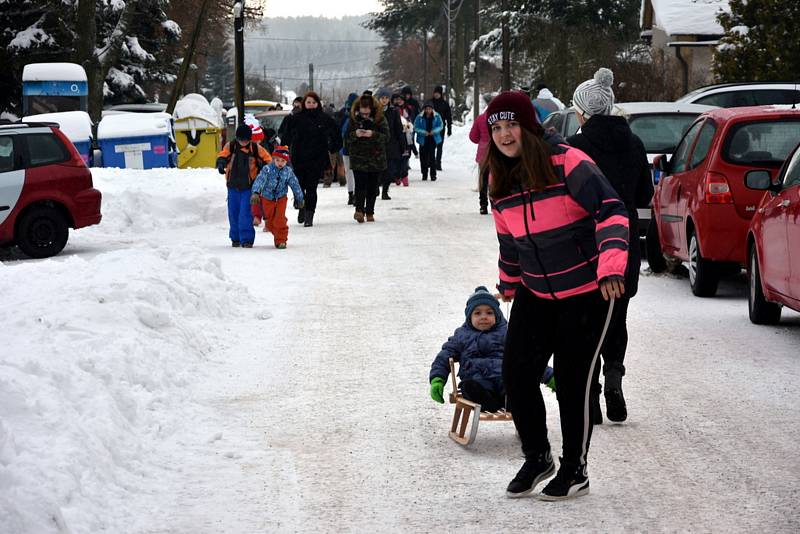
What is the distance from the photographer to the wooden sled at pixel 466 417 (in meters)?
6.60

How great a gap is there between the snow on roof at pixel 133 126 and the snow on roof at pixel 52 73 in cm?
401

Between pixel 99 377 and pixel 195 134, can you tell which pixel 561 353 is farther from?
pixel 195 134

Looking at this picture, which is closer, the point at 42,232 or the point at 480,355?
the point at 480,355

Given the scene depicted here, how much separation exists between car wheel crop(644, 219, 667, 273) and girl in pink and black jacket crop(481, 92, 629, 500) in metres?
8.23

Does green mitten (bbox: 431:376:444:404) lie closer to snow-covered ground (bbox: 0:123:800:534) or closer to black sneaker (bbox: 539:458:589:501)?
snow-covered ground (bbox: 0:123:800:534)

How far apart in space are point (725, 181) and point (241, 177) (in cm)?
687

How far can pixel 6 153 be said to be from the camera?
1712 centimetres

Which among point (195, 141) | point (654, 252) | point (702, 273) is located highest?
point (702, 273)

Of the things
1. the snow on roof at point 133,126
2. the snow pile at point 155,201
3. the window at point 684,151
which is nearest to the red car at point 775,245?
the window at point 684,151

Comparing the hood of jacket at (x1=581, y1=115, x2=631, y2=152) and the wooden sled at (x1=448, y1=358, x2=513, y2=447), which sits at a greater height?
the hood of jacket at (x1=581, y1=115, x2=631, y2=152)

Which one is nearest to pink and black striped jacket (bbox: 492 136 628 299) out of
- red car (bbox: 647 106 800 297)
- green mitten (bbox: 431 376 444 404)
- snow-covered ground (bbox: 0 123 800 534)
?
snow-covered ground (bbox: 0 123 800 534)

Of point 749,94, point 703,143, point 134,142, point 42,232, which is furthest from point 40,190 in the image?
point 134,142

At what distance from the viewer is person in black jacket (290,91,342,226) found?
18984 millimetres

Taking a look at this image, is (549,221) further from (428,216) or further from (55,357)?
(428,216)
